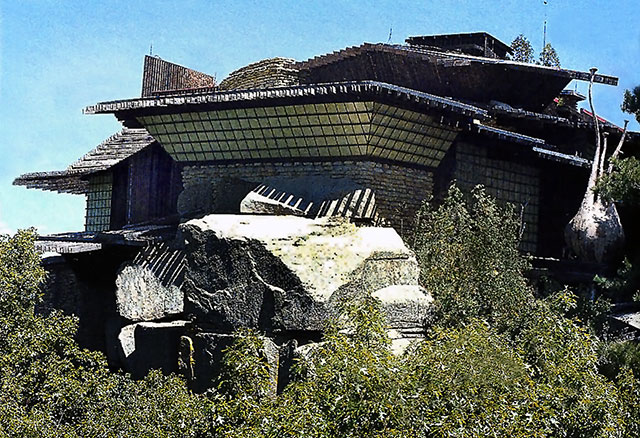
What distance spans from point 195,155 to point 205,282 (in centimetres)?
570

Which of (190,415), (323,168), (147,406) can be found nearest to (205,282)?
(147,406)

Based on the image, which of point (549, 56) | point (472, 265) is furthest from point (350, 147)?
point (549, 56)

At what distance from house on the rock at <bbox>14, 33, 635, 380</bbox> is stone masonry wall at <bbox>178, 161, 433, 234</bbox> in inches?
1.0

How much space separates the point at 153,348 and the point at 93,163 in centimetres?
796

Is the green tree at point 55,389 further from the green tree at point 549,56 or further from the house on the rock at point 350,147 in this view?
the green tree at point 549,56

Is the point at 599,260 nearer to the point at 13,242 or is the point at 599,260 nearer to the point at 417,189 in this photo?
the point at 417,189

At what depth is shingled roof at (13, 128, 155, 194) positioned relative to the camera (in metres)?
20.4

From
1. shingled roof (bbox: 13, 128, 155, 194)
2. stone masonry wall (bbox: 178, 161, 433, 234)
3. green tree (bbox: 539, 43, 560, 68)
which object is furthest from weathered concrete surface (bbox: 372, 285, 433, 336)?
green tree (bbox: 539, 43, 560, 68)

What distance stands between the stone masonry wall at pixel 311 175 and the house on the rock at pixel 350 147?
26 millimetres

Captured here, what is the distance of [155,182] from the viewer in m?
19.7

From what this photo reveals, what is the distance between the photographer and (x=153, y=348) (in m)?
14.4

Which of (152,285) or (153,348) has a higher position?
(152,285)

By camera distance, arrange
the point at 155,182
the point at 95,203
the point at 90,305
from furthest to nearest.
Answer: the point at 95,203, the point at 155,182, the point at 90,305

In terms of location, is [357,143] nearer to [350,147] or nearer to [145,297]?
[350,147]
